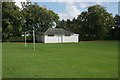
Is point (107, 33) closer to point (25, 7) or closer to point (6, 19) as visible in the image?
point (25, 7)

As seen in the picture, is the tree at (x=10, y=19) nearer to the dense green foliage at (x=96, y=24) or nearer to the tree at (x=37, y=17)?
the tree at (x=37, y=17)

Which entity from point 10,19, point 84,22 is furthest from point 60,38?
point 84,22

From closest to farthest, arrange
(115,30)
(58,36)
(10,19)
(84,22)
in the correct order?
1. (10,19)
2. (58,36)
3. (115,30)
4. (84,22)

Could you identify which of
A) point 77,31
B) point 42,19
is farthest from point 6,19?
point 77,31

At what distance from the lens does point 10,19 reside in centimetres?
6569

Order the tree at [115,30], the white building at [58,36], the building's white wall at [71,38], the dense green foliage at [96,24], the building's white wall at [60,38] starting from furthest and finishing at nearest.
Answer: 1. the dense green foliage at [96,24]
2. the tree at [115,30]
3. the building's white wall at [71,38]
4. the white building at [58,36]
5. the building's white wall at [60,38]

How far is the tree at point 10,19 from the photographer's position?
64375 millimetres

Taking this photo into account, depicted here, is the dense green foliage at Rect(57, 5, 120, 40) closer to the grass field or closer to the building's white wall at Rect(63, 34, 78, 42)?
the building's white wall at Rect(63, 34, 78, 42)

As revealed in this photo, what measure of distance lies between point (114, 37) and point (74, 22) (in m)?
14.3

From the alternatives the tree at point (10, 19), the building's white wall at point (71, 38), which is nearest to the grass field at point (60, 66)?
the tree at point (10, 19)

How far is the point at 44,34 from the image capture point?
68.4 metres

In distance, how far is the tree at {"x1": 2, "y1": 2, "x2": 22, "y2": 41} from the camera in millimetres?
64375

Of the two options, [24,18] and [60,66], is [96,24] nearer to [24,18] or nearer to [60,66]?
[24,18]

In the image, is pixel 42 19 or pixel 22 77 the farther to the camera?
pixel 42 19
